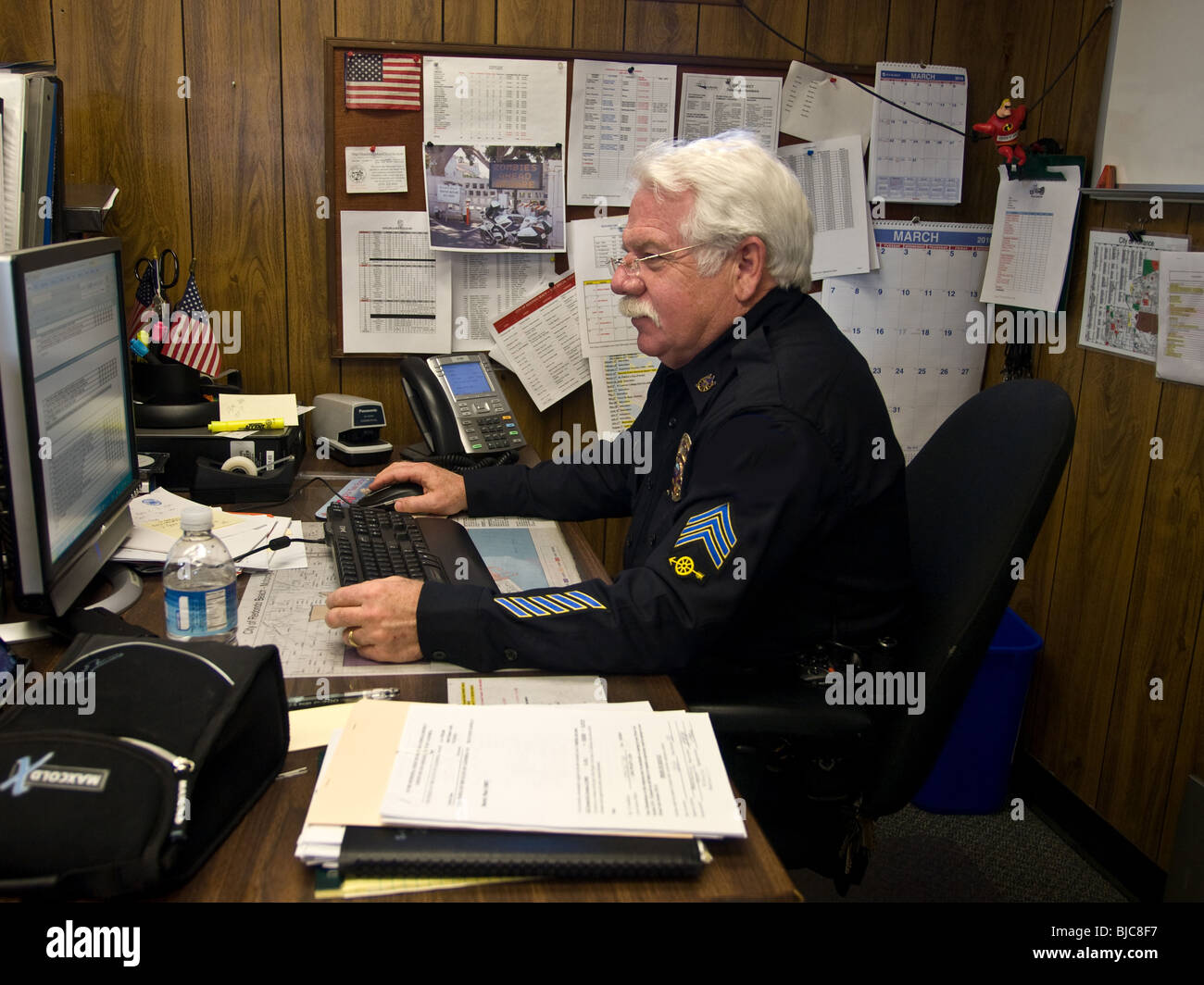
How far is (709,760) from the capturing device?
38.3 inches

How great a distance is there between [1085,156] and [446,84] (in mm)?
1434

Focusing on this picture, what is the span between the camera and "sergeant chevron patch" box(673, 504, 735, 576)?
1252 millimetres

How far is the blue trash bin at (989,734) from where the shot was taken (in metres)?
2.26

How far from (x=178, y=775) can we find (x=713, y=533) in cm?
66

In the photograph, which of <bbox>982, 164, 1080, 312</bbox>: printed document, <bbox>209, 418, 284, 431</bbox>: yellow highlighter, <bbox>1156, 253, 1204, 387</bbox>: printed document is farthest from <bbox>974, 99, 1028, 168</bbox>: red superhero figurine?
<bbox>209, 418, 284, 431</bbox>: yellow highlighter

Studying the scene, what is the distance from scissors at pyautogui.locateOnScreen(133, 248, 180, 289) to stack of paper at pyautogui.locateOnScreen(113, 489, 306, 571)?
710mm

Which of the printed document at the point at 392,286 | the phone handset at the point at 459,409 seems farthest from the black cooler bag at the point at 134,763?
the printed document at the point at 392,286

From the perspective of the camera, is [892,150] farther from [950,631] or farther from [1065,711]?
[950,631]

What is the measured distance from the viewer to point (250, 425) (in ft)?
6.66

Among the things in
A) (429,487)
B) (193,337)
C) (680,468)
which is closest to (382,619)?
(680,468)

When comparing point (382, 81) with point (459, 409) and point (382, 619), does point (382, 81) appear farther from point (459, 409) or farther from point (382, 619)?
point (382, 619)

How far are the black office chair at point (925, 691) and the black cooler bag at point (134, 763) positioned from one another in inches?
23.0

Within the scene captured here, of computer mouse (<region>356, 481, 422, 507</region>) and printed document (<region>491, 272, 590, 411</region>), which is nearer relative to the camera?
computer mouse (<region>356, 481, 422, 507</region>)

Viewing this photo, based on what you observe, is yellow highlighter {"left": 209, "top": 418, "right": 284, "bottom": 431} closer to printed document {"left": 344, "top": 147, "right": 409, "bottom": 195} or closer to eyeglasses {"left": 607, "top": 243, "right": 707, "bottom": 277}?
printed document {"left": 344, "top": 147, "right": 409, "bottom": 195}
